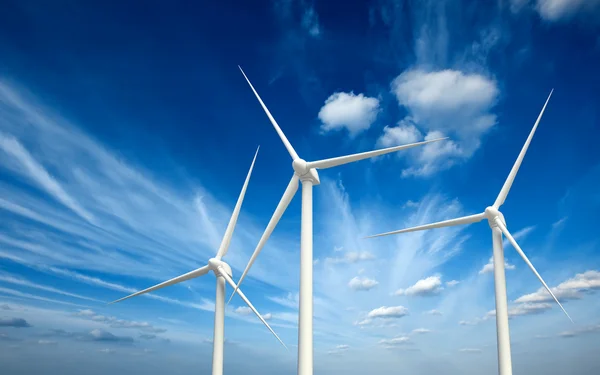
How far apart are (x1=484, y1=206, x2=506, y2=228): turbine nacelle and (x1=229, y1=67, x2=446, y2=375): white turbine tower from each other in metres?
10.6

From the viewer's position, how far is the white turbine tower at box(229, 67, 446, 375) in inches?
1131

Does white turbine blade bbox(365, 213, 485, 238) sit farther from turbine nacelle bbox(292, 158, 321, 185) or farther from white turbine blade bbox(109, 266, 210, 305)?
white turbine blade bbox(109, 266, 210, 305)

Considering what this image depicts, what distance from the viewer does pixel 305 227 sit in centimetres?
3120

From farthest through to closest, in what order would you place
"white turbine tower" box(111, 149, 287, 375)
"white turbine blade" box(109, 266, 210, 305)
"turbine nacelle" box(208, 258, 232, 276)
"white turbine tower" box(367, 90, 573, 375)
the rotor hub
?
"white turbine blade" box(109, 266, 210, 305) < "turbine nacelle" box(208, 258, 232, 276) < "white turbine tower" box(111, 149, 287, 375) < "white turbine tower" box(367, 90, 573, 375) < the rotor hub

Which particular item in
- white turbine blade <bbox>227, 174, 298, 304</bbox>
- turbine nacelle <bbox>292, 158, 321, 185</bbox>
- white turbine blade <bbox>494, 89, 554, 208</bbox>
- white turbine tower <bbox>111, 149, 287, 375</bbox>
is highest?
white turbine blade <bbox>494, 89, 554, 208</bbox>

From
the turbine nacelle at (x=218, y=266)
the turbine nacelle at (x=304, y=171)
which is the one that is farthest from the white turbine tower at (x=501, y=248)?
the turbine nacelle at (x=218, y=266)

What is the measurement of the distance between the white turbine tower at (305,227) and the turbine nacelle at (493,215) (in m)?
10.6

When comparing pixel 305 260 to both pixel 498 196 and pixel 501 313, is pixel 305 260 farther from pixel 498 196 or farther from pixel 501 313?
pixel 498 196

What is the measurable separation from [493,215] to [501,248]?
291 cm

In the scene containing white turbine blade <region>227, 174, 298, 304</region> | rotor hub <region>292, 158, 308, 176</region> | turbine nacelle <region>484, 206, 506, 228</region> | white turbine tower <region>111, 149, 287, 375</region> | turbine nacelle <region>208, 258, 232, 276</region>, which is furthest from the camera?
turbine nacelle <region>208, 258, 232, 276</region>

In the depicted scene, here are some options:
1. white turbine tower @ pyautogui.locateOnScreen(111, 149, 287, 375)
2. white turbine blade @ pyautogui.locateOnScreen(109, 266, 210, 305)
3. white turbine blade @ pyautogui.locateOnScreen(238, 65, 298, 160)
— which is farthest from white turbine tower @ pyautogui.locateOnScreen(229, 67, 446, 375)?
white turbine blade @ pyautogui.locateOnScreen(109, 266, 210, 305)

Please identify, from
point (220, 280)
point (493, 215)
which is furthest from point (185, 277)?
point (493, 215)

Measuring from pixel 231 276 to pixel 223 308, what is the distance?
10.3 ft

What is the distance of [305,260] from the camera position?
3030cm
